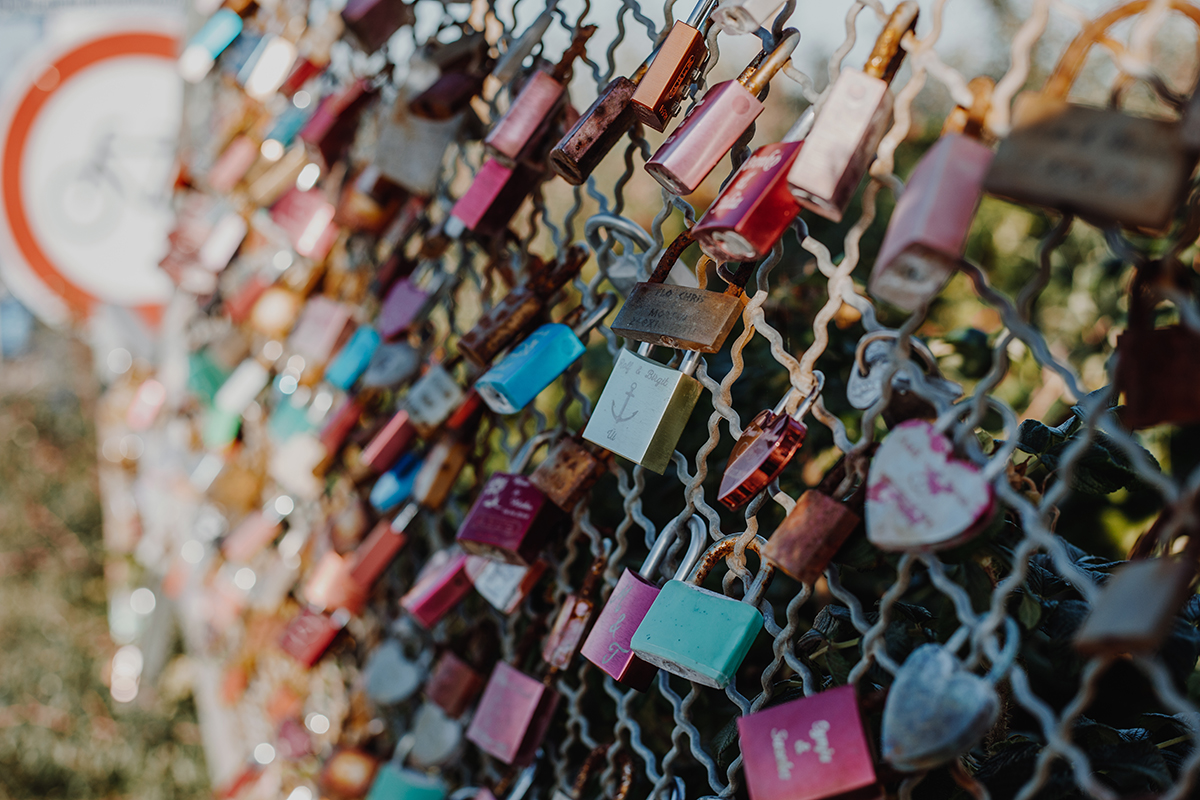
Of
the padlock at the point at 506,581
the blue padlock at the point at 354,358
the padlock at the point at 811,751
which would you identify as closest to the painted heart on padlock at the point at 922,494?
the padlock at the point at 811,751

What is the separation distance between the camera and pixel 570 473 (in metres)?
0.81

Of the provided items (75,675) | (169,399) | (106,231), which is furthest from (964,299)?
(75,675)

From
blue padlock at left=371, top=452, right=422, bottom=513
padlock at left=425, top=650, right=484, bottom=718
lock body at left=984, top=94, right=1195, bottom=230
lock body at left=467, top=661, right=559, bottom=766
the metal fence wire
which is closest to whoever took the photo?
lock body at left=984, top=94, right=1195, bottom=230

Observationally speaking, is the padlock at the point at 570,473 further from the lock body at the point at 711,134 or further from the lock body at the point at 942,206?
the lock body at the point at 942,206

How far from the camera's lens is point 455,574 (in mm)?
970

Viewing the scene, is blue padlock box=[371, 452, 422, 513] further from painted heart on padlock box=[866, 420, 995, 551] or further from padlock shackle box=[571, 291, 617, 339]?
painted heart on padlock box=[866, 420, 995, 551]

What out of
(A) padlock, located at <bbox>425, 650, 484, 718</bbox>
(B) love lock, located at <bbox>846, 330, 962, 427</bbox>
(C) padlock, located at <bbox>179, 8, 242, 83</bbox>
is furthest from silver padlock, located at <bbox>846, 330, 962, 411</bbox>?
(C) padlock, located at <bbox>179, 8, 242, 83</bbox>

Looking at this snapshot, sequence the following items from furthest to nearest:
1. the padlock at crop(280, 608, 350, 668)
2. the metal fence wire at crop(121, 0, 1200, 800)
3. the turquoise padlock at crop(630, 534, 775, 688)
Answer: the padlock at crop(280, 608, 350, 668) < the turquoise padlock at crop(630, 534, 775, 688) < the metal fence wire at crop(121, 0, 1200, 800)

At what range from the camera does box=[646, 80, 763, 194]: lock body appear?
24.9 inches

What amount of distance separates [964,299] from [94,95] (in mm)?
1713

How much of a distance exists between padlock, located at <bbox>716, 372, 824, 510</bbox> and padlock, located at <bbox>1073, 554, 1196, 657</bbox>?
215 mm

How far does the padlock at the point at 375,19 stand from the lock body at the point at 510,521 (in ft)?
2.12

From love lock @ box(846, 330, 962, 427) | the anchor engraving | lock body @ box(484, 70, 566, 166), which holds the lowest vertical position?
the anchor engraving

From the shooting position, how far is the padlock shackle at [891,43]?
0.54 metres
